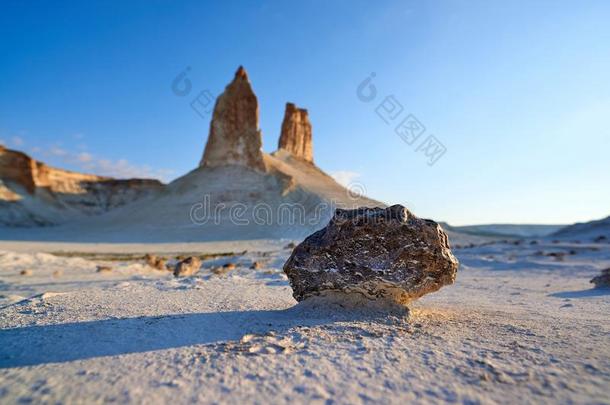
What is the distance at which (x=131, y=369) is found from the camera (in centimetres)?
262

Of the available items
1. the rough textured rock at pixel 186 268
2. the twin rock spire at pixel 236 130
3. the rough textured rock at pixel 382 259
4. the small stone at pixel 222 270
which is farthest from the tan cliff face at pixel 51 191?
the rough textured rock at pixel 382 259

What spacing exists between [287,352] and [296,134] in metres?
59.1

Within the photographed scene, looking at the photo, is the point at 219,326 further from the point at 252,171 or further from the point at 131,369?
the point at 252,171

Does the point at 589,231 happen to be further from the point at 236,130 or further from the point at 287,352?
the point at 236,130

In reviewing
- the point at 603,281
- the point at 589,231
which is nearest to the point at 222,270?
the point at 603,281

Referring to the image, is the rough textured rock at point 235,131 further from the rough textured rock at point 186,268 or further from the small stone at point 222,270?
the rough textured rock at point 186,268

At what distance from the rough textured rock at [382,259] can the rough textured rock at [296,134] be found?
55.3m

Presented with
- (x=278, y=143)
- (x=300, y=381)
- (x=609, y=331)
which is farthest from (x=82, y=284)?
(x=278, y=143)

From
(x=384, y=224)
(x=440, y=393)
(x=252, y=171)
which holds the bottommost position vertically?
(x=440, y=393)

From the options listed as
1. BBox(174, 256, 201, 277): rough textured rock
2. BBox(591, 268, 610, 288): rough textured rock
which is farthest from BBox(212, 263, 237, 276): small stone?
BBox(591, 268, 610, 288): rough textured rock

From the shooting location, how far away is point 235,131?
1797 inches

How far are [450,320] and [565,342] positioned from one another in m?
1.08

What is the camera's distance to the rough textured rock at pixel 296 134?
5984 cm

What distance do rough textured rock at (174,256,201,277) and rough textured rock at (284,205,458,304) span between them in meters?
6.80
